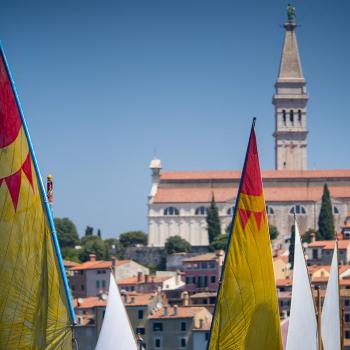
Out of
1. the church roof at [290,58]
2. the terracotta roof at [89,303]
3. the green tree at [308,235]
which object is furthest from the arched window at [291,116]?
the terracotta roof at [89,303]

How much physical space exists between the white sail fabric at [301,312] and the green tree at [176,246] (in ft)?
357

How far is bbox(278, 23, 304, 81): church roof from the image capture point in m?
179

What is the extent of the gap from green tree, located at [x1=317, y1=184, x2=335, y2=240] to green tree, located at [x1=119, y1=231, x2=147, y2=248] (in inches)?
821

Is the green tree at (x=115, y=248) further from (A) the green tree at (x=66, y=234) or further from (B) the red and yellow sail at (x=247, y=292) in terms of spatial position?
(B) the red and yellow sail at (x=247, y=292)

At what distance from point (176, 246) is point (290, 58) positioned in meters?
46.6

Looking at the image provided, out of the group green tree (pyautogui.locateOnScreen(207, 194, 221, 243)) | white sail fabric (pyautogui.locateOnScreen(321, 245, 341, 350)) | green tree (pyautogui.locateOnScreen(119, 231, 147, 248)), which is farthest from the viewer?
green tree (pyautogui.locateOnScreen(119, 231, 147, 248))

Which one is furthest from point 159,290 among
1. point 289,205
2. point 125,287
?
point 289,205

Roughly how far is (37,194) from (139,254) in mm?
116507

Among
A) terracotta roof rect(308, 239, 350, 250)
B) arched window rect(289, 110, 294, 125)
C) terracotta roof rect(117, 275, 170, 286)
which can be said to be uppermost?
arched window rect(289, 110, 294, 125)

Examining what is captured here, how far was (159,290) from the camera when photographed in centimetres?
9981

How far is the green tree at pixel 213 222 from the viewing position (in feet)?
466

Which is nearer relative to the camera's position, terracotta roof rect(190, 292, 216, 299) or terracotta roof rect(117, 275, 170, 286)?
terracotta roof rect(190, 292, 216, 299)

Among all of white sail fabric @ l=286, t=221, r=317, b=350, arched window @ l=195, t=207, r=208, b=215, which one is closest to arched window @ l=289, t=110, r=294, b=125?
arched window @ l=195, t=207, r=208, b=215

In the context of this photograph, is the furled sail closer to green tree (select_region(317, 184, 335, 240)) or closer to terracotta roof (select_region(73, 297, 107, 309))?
terracotta roof (select_region(73, 297, 107, 309))
